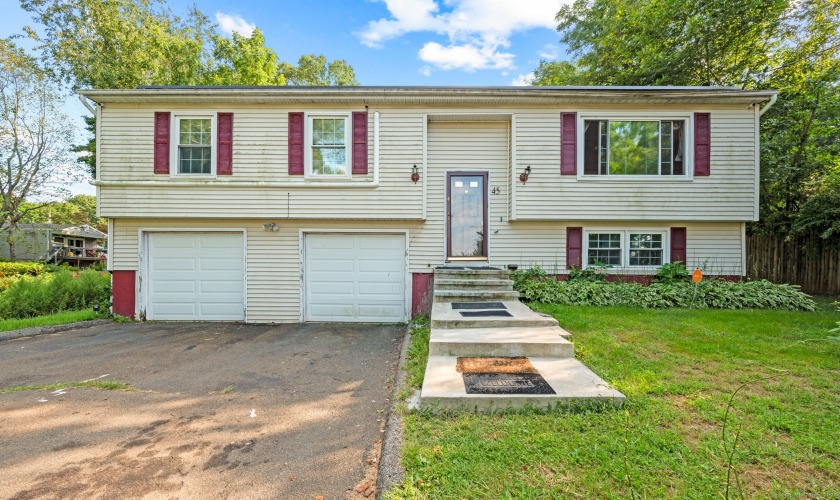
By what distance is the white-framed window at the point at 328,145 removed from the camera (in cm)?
744

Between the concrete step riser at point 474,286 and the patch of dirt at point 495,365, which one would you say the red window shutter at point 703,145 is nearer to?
the concrete step riser at point 474,286

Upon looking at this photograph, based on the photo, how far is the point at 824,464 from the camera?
6.52 ft

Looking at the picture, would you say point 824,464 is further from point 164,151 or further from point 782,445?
point 164,151

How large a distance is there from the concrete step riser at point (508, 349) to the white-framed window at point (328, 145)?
5011 millimetres

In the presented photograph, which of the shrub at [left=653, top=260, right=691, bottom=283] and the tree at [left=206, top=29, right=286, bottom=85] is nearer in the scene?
the shrub at [left=653, top=260, right=691, bottom=283]

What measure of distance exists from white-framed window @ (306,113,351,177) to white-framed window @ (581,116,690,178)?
17.6 feet

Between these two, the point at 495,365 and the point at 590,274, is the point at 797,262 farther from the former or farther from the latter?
the point at 495,365

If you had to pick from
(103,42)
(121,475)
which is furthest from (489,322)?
(103,42)

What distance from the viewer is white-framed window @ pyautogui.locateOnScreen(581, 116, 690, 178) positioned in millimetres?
7480

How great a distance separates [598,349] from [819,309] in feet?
21.1

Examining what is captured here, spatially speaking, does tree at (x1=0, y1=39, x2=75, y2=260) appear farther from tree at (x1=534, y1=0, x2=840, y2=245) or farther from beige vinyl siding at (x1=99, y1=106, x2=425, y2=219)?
tree at (x1=534, y1=0, x2=840, y2=245)

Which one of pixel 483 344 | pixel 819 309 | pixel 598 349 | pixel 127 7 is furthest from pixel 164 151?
pixel 819 309

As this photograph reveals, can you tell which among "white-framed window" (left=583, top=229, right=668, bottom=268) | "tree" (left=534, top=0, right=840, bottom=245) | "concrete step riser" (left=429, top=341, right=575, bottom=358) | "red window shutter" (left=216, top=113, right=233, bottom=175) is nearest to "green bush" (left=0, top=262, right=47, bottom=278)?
"red window shutter" (left=216, top=113, right=233, bottom=175)

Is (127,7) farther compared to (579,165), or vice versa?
(127,7)
